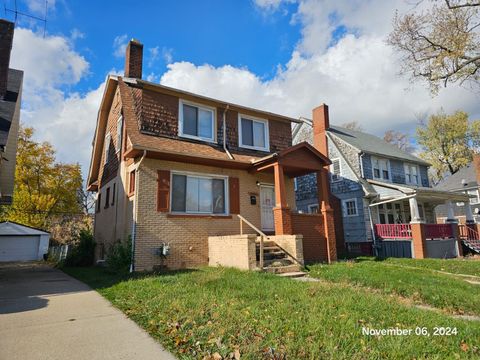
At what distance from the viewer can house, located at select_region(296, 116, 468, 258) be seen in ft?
57.5

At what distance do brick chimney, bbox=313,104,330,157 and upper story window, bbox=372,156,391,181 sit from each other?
361 centimetres

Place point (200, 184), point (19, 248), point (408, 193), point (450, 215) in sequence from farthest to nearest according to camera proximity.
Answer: point (19, 248), point (450, 215), point (408, 193), point (200, 184)

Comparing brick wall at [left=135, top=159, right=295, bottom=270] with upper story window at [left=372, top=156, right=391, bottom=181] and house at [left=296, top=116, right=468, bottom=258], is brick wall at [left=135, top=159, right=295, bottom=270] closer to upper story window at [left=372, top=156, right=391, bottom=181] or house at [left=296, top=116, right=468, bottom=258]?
house at [left=296, top=116, right=468, bottom=258]

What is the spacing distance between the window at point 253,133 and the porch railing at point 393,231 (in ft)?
31.5

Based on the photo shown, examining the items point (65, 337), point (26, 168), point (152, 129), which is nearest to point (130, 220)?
point (152, 129)

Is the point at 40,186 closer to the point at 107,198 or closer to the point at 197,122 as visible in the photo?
the point at 107,198

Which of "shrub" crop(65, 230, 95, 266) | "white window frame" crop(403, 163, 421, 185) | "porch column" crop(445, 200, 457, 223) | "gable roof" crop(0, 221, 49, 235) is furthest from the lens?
"white window frame" crop(403, 163, 421, 185)

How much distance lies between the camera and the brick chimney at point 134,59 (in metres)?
13.8

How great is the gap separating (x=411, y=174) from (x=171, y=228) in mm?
21382

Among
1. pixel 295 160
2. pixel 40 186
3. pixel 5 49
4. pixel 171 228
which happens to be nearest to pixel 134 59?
pixel 5 49

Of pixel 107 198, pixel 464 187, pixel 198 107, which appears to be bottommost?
pixel 107 198

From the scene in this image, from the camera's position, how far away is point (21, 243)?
81.5ft

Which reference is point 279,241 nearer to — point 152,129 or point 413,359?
point 152,129

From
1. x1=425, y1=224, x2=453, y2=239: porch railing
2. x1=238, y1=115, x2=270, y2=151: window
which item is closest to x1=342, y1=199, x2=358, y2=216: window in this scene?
x1=425, y1=224, x2=453, y2=239: porch railing
